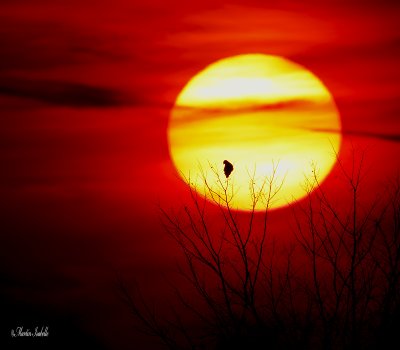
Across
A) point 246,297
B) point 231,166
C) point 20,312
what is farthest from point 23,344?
point 246,297

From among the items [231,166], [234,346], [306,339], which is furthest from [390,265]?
[231,166]

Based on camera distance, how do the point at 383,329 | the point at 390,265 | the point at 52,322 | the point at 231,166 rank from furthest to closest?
1. the point at 52,322
2. the point at 231,166
3. the point at 390,265
4. the point at 383,329

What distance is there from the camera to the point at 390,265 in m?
11.5

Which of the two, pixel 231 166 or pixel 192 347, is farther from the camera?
pixel 231 166

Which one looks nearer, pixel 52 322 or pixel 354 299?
pixel 354 299

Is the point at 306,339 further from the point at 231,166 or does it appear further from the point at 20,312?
the point at 20,312

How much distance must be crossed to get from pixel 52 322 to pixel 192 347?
21.9 metres

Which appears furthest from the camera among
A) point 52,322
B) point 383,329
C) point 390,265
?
point 52,322

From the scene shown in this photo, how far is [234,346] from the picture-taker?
11.8m

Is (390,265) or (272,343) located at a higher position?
(390,265)

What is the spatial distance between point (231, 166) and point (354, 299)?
15.9ft

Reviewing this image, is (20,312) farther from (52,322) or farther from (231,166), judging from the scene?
(231,166)

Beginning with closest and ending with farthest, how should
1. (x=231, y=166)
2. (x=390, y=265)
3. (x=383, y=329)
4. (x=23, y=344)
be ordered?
(x=383, y=329) → (x=390, y=265) → (x=231, y=166) → (x=23, y=344)

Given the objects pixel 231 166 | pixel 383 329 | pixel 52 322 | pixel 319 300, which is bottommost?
pixel 383 329
